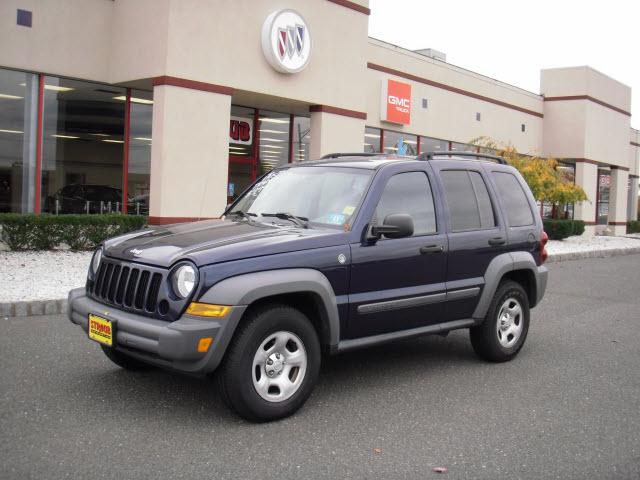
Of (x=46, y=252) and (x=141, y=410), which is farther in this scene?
(x=46, y=252)

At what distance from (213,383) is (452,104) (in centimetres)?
2173

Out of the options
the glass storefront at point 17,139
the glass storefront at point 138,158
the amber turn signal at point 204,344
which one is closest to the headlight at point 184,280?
the amber turn signal at point 204,344

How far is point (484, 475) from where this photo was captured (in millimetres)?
→ 3795

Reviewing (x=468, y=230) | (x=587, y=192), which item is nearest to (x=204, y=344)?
(x=468, y=230)

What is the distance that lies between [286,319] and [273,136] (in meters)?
14.3

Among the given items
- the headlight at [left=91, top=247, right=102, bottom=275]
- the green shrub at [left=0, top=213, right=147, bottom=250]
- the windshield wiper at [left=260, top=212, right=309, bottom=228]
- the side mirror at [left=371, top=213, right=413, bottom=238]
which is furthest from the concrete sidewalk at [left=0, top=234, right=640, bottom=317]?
the side mirror at [left=371, top=213, right=413, bottom=238]

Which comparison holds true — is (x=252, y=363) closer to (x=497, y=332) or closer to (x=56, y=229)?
(x=497, y=332)

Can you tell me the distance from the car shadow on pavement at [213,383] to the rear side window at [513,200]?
4.70 feet

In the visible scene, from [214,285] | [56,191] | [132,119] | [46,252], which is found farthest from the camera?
[132,119]

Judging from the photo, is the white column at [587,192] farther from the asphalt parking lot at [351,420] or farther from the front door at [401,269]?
the front door at [401,269]

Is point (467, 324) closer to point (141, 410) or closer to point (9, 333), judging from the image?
point (141, 410)

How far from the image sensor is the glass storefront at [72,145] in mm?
13844

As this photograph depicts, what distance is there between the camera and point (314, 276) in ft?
15.2

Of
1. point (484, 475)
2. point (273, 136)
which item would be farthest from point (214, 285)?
point (273, 136)
